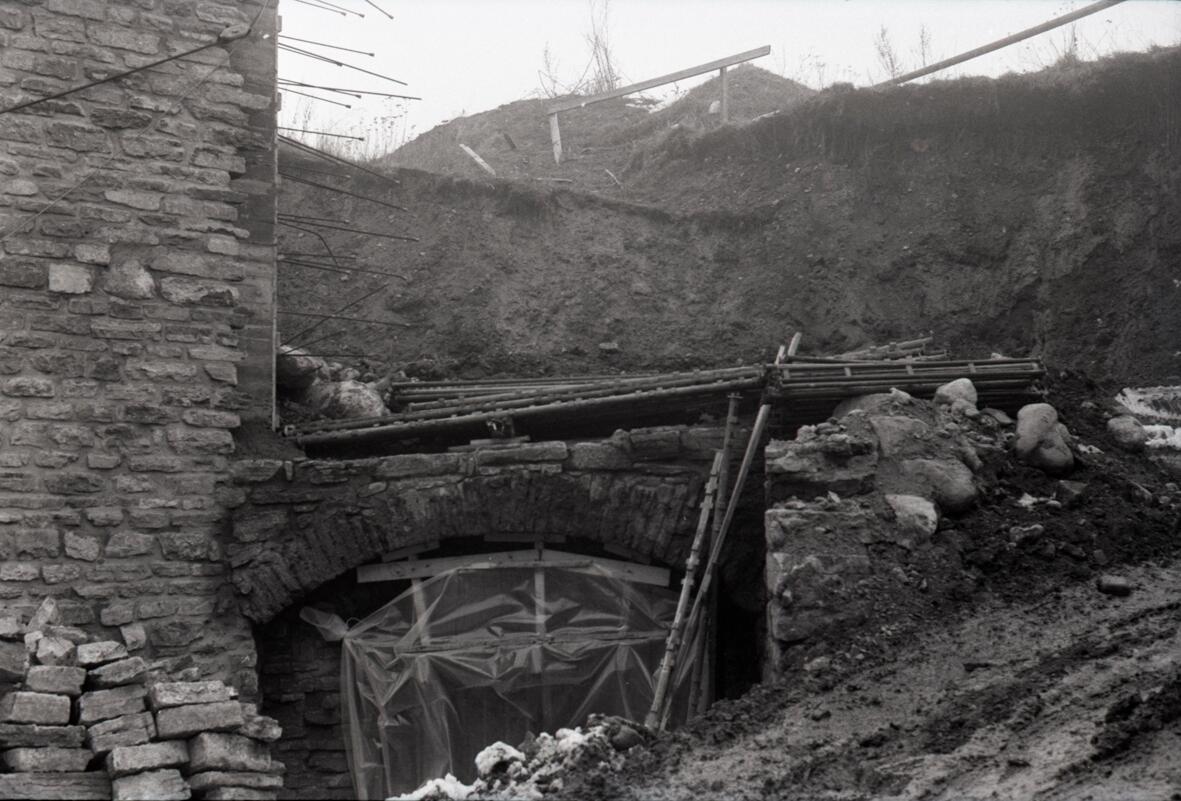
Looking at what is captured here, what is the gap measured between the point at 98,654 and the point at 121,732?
0.48 m

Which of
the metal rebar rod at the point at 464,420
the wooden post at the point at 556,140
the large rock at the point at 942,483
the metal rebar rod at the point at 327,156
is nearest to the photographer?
the large rock at the point at 942,483

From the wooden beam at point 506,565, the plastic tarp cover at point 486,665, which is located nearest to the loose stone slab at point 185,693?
the plastic tarp cover at point 486,665

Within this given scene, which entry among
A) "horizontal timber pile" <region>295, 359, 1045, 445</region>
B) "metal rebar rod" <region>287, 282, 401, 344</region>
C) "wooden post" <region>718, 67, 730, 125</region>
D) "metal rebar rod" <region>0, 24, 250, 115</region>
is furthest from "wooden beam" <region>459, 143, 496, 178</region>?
"horizontal timber pile" <region>295, 359, 1045, 445</region>

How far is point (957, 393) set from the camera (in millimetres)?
8250

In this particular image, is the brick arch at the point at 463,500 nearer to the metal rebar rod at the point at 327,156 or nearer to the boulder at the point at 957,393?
the boulder at the point at 957,393

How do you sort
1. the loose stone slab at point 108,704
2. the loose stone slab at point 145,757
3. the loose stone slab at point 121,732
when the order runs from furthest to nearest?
the loose stone slab at point 108,704
the loose stone slab at point 121,732
the loose stone slab at point 145,757

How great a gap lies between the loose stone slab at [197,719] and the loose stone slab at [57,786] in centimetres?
33

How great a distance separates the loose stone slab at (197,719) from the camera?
646 cm

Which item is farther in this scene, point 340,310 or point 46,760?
point 340,310

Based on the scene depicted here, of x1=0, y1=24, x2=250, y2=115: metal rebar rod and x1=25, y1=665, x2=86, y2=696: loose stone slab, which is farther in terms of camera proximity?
x1=0, y1=24, x2=250, y2=115: metal rebar rod

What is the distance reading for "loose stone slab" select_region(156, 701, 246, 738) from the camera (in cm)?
646

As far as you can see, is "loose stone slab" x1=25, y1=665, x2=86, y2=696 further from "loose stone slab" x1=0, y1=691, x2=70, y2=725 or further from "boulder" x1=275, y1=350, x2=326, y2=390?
"boulder" x1=275, y1=350, x2=326, y2=390

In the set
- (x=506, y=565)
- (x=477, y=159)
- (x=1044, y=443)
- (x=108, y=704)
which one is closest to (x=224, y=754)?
(x=108, y=704)

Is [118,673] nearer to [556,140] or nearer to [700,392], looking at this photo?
[700,392]
